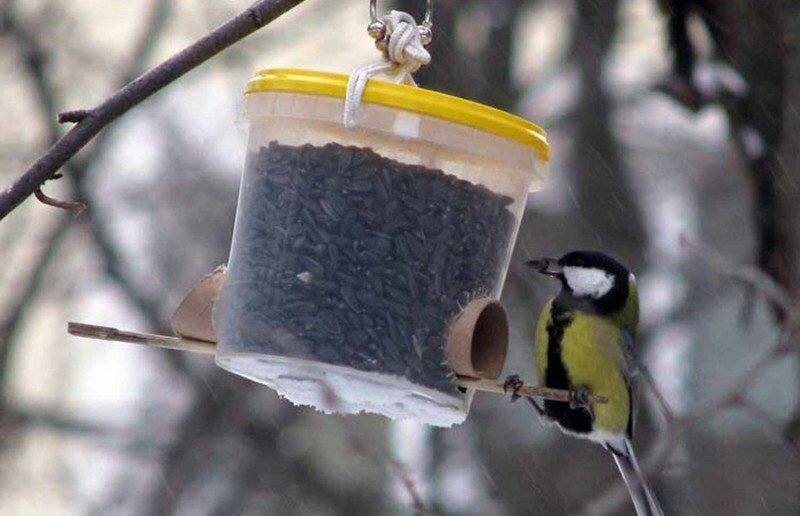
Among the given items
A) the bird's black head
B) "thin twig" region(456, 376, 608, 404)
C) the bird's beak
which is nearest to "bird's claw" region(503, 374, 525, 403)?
"thin twig" region(456, 376, 608, 404)

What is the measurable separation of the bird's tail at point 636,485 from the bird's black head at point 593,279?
54 centimetres

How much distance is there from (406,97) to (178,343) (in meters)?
0.87

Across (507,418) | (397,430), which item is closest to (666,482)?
(507,418)

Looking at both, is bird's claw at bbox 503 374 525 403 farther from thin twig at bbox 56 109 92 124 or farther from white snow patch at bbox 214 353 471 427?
thin twig at bbox 56 109 92 124

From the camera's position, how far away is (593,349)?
4.44 meters

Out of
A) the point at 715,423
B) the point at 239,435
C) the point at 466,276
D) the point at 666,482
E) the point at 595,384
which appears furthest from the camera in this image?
the point at 715,423

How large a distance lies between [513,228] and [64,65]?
19.7 ft

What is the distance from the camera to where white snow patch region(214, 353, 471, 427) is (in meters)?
3.18

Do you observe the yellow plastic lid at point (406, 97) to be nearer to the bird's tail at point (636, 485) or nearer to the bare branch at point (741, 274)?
the bare branch at point (741, 274)

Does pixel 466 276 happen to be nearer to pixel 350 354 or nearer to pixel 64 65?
pixel 350 354

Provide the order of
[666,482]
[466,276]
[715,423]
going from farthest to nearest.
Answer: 1. [715,423]
2. [666,482]
3. [466,276]

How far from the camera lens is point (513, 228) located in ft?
11.7

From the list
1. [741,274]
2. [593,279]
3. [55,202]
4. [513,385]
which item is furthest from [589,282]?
[55,202]

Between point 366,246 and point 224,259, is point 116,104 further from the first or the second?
point 224,259
